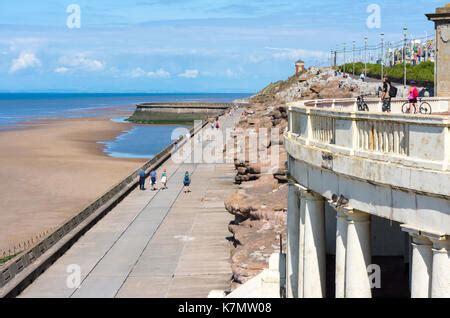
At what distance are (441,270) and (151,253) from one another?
19155 mm

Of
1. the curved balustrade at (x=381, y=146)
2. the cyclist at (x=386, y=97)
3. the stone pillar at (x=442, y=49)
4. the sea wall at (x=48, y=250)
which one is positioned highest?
the stone pillar at (x=442, y=49)

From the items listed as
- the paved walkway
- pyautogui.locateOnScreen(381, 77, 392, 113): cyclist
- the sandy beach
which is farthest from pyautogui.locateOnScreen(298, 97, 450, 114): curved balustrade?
the sandy beach

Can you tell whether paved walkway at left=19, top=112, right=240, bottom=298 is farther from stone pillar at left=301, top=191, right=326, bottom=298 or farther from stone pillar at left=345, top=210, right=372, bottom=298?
stone pillar at left=345, top=210, right=372, bottom=298

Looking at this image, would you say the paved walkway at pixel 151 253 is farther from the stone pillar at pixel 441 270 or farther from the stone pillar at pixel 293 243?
the stone pillar at pixel 441 270

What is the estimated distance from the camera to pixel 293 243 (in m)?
12.8

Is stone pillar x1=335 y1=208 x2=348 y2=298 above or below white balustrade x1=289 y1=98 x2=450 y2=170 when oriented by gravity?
below

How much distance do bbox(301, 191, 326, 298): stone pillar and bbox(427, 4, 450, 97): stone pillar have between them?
9.23 meters

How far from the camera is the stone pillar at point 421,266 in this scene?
8531 millimetres

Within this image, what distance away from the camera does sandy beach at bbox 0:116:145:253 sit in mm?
40344

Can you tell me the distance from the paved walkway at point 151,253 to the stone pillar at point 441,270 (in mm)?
13919

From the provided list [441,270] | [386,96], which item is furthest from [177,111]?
Answer: [441,270]

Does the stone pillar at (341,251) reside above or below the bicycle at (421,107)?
below

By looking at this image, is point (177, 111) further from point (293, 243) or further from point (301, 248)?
point (301, 248)

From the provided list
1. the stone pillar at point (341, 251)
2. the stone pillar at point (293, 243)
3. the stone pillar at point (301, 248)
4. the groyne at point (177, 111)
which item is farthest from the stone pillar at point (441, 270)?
the groyne at point (177, 111)
